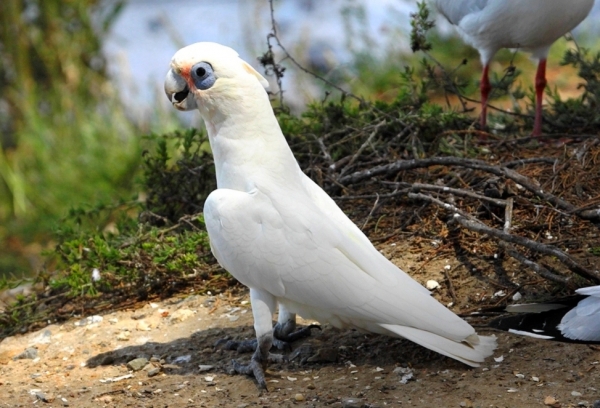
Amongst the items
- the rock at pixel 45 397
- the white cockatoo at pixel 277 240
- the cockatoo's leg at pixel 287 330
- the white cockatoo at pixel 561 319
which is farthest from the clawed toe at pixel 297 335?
the rock at pixel 45 397

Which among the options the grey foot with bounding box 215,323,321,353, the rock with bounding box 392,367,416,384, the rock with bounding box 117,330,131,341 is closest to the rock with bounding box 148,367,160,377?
the grey foot with bounding box 215,323,321,353

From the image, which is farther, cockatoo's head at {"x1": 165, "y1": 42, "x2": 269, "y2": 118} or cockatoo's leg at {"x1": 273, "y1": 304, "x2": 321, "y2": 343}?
cockatoo's leg at {"x1": 273, "y1": 304, "x2": 321, "y2": 343}

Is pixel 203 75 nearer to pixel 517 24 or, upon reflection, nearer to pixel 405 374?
pixel 405 374

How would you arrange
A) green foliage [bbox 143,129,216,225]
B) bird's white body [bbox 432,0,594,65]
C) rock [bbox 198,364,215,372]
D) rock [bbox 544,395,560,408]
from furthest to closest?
green foliage [bbox 143,129,216,225] → bird's white body [bbox 432,0,594,65] → rock [bbox 198,364,215,372] → rock [bbox 544,395,560,408]

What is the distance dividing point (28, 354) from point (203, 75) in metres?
1.78

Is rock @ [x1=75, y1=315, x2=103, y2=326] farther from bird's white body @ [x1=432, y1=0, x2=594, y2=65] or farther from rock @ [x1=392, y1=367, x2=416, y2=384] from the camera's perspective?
bird's white body @ [x1=432, y1=0, x2=594, y2=65]

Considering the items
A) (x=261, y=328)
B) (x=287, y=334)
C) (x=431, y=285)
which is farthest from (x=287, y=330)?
(x=431, y=285)

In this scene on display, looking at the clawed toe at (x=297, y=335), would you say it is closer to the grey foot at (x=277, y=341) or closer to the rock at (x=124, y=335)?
the grey foot at (x=277, y=341)

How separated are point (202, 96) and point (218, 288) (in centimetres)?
132

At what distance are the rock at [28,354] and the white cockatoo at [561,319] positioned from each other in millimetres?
2325

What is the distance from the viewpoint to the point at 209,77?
348cm

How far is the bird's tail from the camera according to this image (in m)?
3.17

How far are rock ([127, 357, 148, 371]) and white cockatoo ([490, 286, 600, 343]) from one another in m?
1.60

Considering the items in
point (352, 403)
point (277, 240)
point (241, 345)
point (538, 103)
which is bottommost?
point (352, 403)
